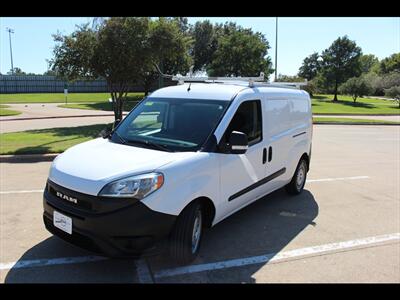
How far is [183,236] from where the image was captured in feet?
12.3

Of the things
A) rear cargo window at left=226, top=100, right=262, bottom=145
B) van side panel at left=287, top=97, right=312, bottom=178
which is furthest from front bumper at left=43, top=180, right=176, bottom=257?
van side panel at left=287, top=97, right=312, bottom=178

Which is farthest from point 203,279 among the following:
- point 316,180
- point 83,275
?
point 316,180

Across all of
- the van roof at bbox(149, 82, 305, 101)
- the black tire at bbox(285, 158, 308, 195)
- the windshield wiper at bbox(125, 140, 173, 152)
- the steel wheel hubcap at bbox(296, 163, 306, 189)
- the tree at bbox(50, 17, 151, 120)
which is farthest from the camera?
the tree at bbox(50, 17, 151, 120)

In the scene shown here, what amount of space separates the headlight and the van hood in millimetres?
56

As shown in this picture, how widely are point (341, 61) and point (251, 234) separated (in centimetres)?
5744

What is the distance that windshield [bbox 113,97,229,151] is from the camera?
4.31 metres

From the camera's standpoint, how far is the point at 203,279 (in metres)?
3.72

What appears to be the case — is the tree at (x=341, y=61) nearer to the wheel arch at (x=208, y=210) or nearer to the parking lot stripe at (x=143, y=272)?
the wheel arch at (x=208, y=210)

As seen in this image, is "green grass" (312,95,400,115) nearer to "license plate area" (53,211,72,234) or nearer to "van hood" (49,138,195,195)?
"van hood" (49,138,195,195)

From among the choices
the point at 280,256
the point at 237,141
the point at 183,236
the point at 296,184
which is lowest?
the point at 280,256

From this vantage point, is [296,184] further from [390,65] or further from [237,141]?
[390,65]

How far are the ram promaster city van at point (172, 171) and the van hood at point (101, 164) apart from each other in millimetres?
11

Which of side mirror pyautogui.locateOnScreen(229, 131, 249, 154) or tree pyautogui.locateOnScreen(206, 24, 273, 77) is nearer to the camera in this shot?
side mirror pyautogui.locateOnScreen(229, 131, 249, 154)

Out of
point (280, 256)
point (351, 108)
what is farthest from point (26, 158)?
point (351, 108)
